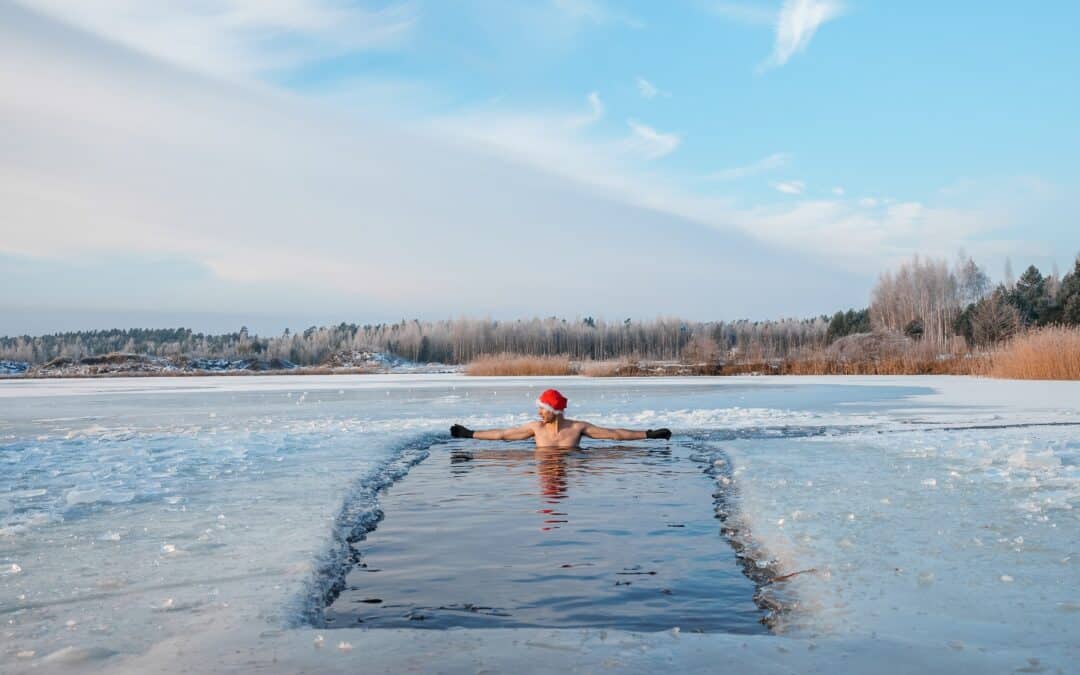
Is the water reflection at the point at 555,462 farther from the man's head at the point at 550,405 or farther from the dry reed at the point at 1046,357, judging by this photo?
the dry reed at the point at 1046,357

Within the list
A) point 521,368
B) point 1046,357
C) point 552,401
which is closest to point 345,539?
point 552,401

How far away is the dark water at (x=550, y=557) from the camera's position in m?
3.64

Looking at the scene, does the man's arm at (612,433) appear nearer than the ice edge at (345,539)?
No

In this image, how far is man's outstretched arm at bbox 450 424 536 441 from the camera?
10.2m

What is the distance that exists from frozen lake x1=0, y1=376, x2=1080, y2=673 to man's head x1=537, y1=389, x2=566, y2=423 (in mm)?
744

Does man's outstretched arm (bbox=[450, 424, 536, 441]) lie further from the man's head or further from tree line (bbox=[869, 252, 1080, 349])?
tree line (bbox=[869, 252, 1080, 349])

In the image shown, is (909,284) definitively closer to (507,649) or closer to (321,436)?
(321,436)

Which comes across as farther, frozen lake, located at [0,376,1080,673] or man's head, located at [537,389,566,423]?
man's head, located at [537,389,566,423]

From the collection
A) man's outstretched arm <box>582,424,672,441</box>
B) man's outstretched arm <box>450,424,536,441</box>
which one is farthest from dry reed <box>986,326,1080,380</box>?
man's outstretched arm <box>450,424,536,441</box>

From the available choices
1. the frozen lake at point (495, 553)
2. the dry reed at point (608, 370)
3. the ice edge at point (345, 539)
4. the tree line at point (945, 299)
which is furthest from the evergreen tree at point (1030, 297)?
the ice edge at point (345, 539)

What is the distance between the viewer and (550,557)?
15.5ft

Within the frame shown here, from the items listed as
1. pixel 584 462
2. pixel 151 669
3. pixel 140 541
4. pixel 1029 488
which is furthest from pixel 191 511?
pixel 1029 488

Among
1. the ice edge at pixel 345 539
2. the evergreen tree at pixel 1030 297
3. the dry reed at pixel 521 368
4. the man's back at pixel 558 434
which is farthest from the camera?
the evergreen tree at pixel 1030 297

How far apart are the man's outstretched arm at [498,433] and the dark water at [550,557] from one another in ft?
6.80
